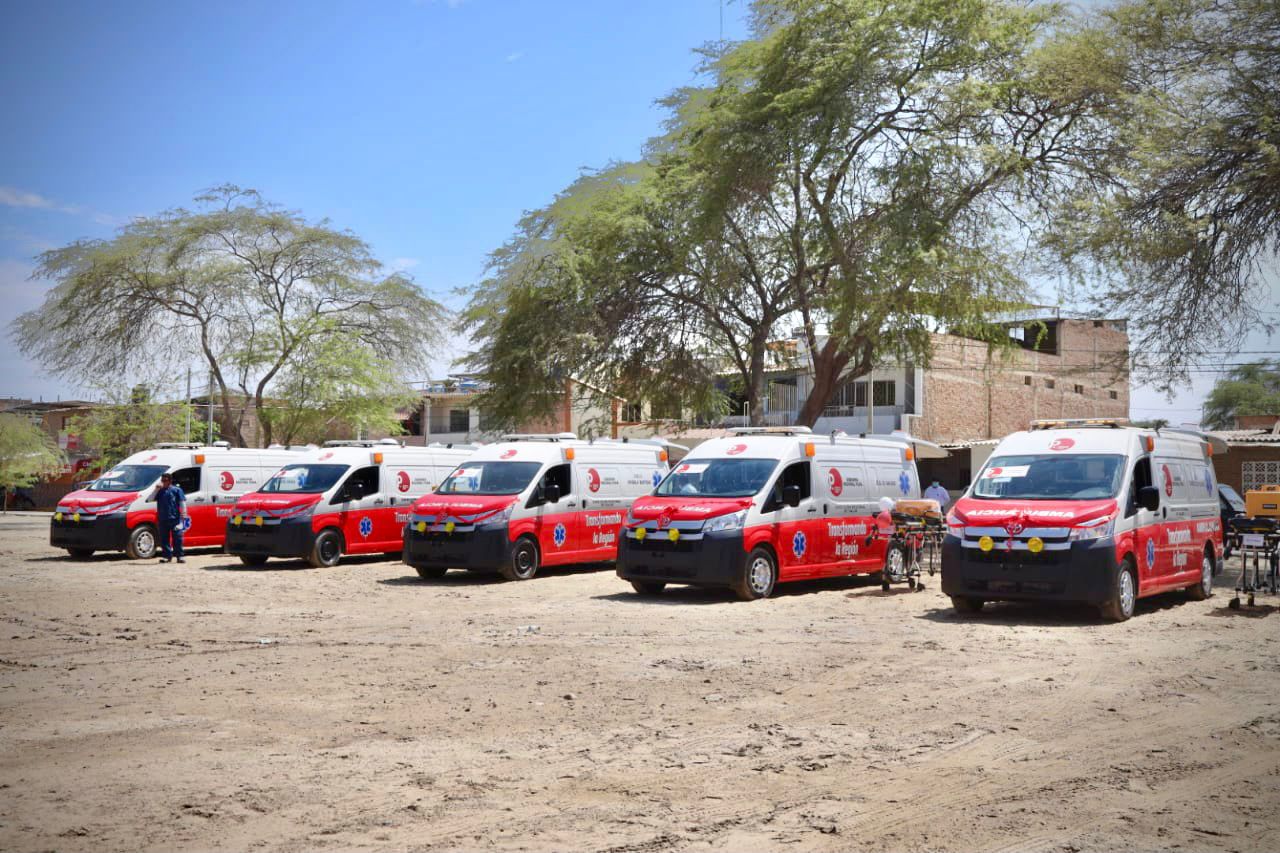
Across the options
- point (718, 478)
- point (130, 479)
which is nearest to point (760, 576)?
point (718, 478)

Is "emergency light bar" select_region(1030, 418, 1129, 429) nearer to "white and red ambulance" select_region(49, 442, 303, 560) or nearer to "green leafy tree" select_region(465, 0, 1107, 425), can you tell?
"green leafy tree" select_region(465, 0, 1107, 425)

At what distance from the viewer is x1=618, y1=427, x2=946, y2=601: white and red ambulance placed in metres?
15.8

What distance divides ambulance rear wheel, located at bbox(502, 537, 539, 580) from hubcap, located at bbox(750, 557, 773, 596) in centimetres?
446

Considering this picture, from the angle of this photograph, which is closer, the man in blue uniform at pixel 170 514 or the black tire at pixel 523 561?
the black tire at pixel 523 561

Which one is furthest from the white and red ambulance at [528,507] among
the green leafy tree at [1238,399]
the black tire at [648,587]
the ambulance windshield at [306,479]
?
the green leafy tree at [1238,399]

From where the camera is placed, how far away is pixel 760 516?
1622 centimetres

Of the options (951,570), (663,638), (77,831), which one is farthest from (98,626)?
(951,570)

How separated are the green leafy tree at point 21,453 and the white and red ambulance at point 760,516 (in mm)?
45360

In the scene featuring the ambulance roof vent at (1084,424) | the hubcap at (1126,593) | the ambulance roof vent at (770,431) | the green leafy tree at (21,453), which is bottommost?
the hubcap at (1126,593)

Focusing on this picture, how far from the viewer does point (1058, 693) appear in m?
9.28

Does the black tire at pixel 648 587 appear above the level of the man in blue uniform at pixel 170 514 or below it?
below

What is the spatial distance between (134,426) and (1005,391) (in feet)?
124

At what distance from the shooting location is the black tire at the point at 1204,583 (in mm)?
16219

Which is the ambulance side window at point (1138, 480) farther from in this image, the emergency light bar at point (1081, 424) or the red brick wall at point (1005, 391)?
the red brick wall at point (1005, 391)
